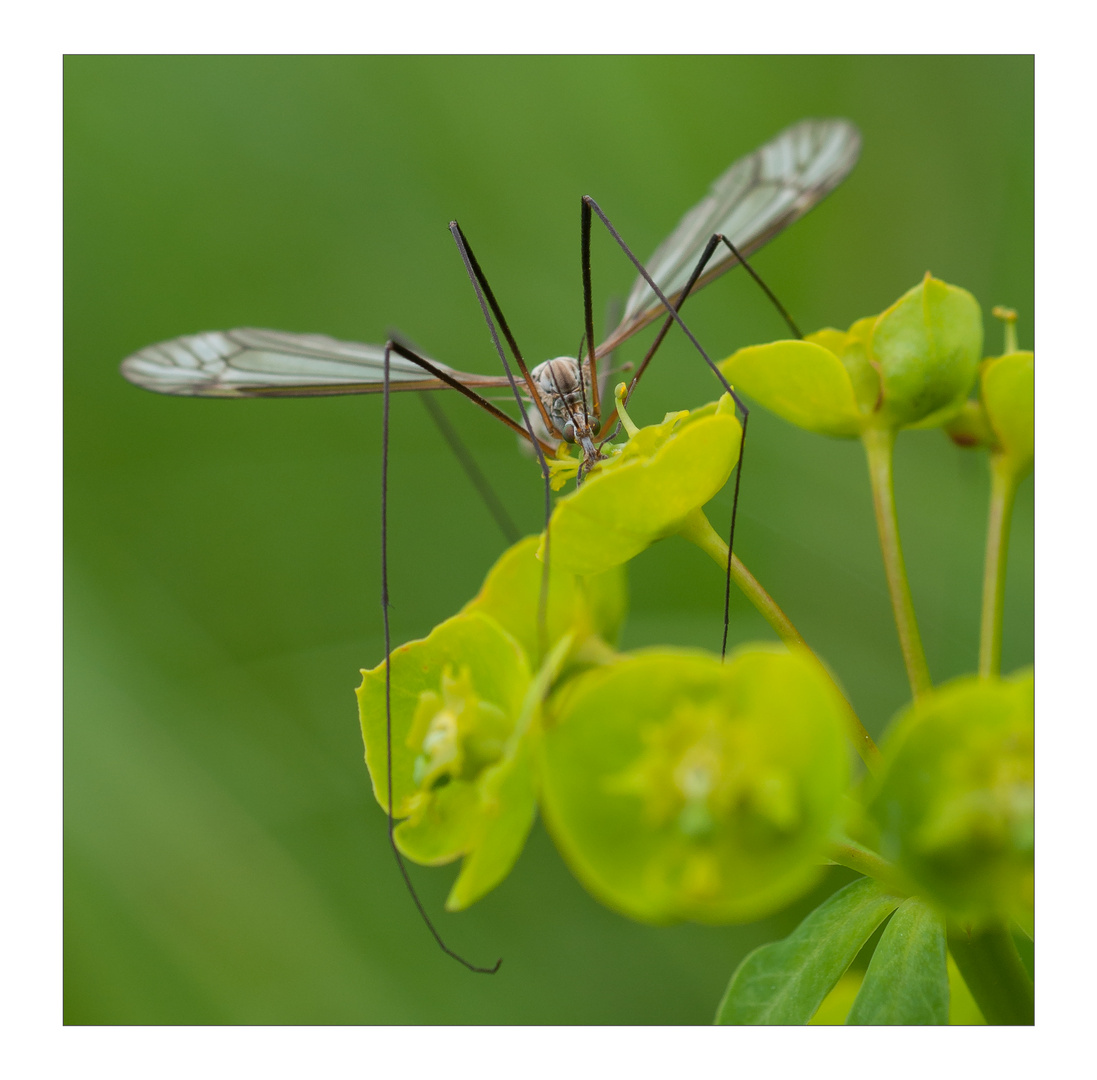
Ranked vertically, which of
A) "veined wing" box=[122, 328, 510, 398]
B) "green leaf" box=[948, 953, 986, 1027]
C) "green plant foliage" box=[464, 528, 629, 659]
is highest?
"veined wing" box=[122, 328, 510, 398]

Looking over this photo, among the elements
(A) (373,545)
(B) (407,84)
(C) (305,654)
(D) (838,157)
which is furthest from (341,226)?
(D) (838,157)

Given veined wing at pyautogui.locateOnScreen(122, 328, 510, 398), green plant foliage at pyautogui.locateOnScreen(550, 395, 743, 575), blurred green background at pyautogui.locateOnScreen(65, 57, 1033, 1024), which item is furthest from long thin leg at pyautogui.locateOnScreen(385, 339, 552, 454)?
blurred green background at pyautogui.locateOnScreen(65, 57, 1033, 1024)

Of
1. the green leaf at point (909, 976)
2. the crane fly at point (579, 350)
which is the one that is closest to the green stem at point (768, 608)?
the green leaf at point (909, 976)

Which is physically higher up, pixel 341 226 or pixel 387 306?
pixel 341 226

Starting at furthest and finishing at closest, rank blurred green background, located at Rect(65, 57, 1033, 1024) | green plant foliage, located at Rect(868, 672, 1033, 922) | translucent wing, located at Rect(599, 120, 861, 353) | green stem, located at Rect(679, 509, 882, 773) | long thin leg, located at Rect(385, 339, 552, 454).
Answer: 1. blurred green background, located at Rect(65, 57, 1033, 1024)
2. translucent wing, located at Rect(599, 120, 861, 353)
3. long thin leg, located at Rect(385, 339, 552, 454)
4. green stem, located at Rect(679, 509, 882, 773)
5. green plant foliage, located at Rect(868, 672, 1033, 922)

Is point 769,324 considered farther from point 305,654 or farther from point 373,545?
point 305,654

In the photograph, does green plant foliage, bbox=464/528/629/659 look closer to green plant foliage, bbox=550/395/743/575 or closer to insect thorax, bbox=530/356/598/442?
green plant foliage, bbox=550/395/743/575

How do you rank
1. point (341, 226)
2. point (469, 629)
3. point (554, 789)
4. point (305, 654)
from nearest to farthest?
point (554, 789) → point (469, 629) → point (305, 654) → point (341, 226)
